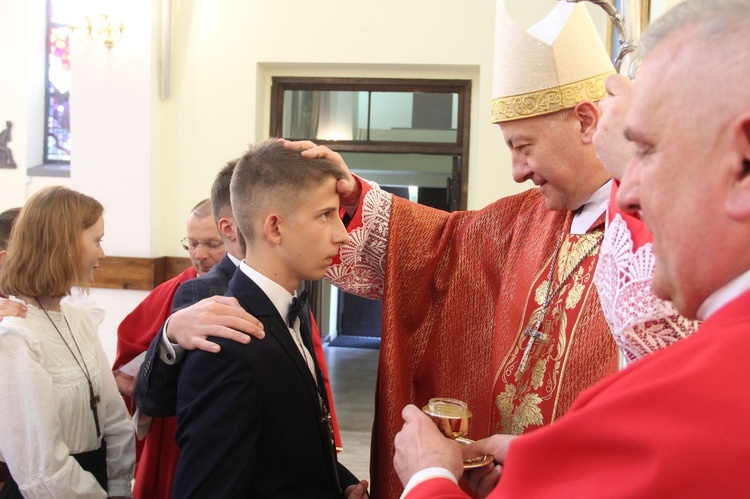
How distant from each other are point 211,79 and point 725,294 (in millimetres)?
5210

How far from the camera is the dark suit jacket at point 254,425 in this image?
4.68ft

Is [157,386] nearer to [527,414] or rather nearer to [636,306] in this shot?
[527,414]

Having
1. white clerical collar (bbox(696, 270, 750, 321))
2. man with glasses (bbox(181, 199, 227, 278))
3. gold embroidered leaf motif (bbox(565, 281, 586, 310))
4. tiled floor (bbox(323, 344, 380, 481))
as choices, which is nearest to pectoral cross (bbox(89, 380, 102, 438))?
man with glasses (bbox(181, 199, 227, 278))

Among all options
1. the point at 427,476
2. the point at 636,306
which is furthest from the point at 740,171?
the point at 427,476

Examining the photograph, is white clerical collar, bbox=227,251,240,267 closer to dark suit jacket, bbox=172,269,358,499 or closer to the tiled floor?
dark suit jacket, bbox=172,269,358,499

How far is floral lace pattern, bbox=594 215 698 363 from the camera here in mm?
1168

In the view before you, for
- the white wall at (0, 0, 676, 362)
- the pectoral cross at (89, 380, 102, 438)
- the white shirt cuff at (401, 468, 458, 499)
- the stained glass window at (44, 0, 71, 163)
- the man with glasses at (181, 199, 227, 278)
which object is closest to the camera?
the white shirt cuff at (401, 468, 458, 499)

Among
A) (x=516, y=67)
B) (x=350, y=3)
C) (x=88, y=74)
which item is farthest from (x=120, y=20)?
(x=516, y=67)

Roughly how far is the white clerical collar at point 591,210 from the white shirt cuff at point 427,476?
35.3 inches

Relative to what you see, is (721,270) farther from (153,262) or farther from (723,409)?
(153,262)

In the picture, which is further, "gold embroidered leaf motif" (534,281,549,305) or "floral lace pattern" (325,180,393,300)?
"floral lace pattern" (325,180,393,300)

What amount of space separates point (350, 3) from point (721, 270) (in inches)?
196

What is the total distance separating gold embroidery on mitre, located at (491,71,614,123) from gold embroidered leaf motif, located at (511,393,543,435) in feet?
2.34

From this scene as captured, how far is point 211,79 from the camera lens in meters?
5.51
